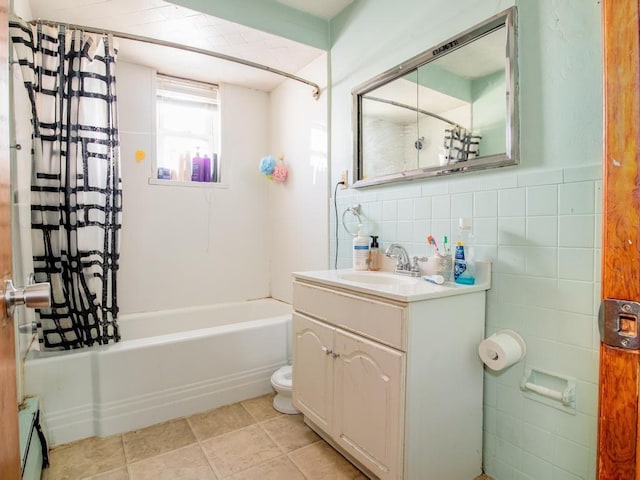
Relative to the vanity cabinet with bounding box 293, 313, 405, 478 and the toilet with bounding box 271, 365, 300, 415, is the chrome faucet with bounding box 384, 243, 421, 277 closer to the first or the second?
the vanity cabinet with bounding box 293, 313, 405, 478

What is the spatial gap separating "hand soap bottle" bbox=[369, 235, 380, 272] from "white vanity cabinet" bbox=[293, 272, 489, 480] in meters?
0.43

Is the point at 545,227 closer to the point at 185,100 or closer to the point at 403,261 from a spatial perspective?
the point at 403,261

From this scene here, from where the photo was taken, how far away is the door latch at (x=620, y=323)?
1.86ft

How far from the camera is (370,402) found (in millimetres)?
1321

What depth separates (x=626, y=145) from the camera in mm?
573

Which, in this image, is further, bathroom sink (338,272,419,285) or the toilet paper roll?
bathroom sink (338,272,419,285)

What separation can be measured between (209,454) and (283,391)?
0.47 meters

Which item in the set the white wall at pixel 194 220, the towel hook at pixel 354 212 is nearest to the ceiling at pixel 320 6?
the white wall at pixel 194 220

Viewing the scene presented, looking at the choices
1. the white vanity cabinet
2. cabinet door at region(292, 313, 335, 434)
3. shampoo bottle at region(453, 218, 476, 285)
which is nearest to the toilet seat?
cabinet door at region(292, 313, 335, 434)

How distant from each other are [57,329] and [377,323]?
163cm

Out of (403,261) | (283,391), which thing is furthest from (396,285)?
(283,391)

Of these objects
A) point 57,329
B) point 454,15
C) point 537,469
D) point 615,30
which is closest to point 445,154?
point 454,15

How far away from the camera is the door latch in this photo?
0.57 m

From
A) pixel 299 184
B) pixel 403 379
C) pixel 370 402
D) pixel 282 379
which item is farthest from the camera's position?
pixel 299 184
